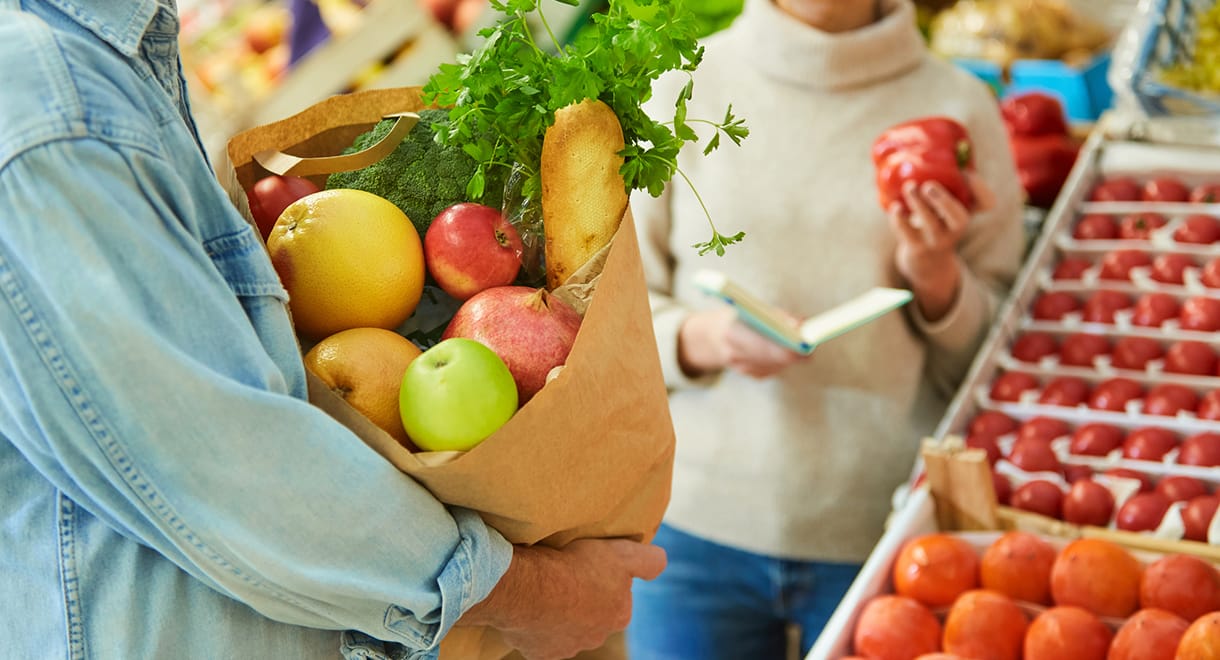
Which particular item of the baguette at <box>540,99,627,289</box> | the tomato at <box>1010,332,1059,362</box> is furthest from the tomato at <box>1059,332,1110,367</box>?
the baguette at <box>540,99,627,289</box>

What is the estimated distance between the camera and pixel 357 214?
0.99 metres

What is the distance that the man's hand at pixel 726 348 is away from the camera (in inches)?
73.7

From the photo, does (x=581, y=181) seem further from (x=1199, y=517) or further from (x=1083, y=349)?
(x=1083, y=349)

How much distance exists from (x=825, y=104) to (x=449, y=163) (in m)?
1.17

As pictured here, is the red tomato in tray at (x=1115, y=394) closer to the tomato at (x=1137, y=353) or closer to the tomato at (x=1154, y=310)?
the tomato at (x=1137, y=353)

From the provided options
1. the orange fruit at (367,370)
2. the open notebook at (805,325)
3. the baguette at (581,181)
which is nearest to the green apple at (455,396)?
the orange fruit at (367,370)

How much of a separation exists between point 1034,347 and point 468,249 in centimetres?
144

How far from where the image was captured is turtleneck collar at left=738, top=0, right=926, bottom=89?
2016 mm

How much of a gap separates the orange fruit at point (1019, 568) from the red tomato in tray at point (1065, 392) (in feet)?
1.52

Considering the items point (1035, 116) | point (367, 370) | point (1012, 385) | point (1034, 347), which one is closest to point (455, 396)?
point (367, 370)

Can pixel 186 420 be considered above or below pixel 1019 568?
above

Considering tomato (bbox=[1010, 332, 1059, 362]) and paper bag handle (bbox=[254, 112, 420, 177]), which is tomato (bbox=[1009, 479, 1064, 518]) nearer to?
tomato (bbox=[1010, 332, 1059, 362])

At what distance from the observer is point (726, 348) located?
1916 millimetres

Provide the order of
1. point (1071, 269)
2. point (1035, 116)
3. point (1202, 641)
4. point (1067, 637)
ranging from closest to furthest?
point (1202, 641) → point (1067, 637) → point (1071, 269) → point (1035, 116)
